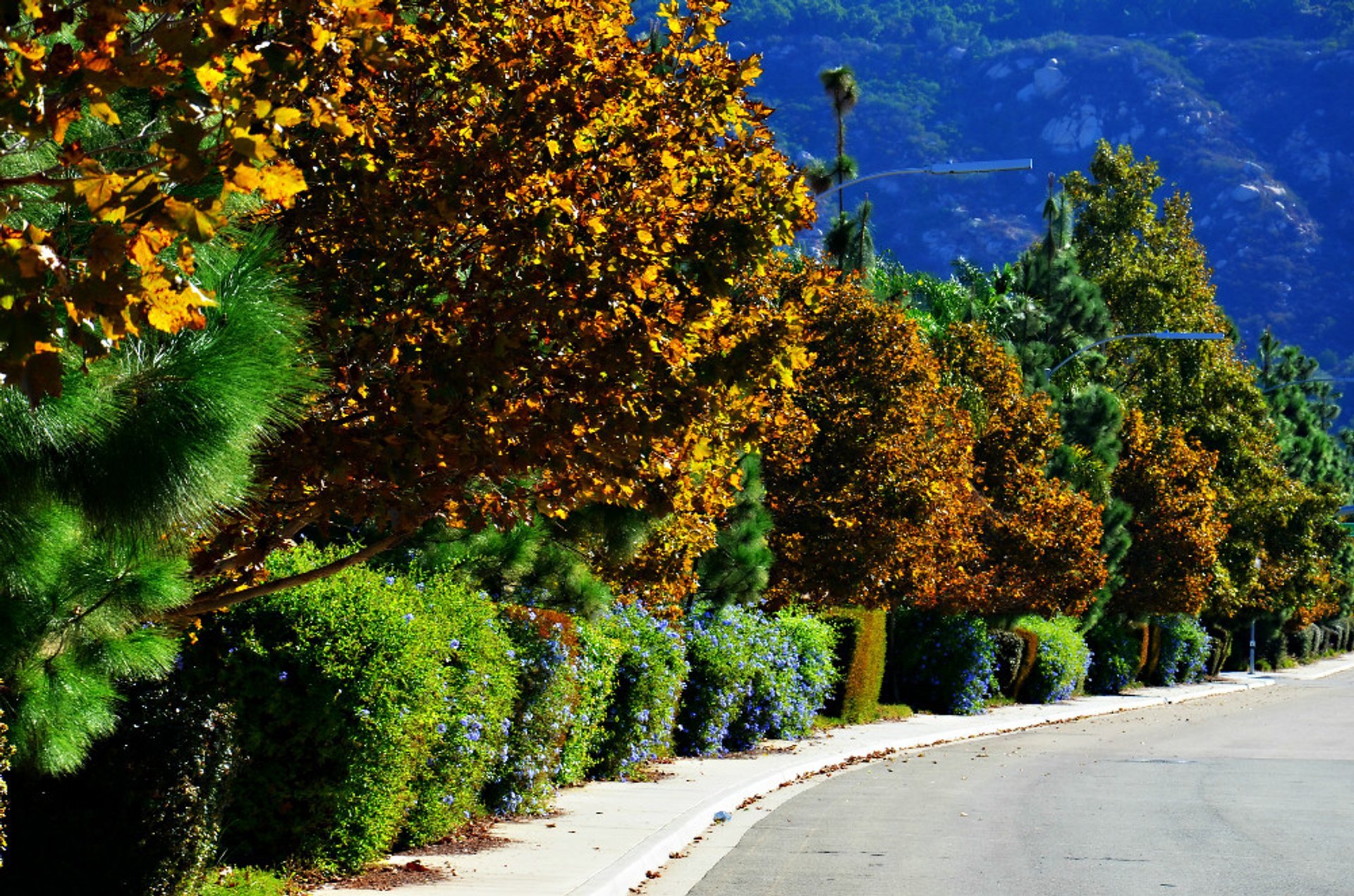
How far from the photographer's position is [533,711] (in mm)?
12758

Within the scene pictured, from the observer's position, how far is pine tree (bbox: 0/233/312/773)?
513cm

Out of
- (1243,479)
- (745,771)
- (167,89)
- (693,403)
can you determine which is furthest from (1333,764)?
(1243,479)

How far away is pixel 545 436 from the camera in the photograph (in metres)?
8.05

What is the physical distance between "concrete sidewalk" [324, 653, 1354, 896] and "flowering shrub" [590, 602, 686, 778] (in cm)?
27

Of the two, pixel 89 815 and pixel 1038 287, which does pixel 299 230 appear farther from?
pixel 1038 287

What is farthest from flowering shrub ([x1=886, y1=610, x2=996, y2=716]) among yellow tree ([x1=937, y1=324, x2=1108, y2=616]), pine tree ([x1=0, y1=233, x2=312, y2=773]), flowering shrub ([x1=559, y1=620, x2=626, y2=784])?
pine tree ([x1=0, y1=233, x2=312, y2=773])

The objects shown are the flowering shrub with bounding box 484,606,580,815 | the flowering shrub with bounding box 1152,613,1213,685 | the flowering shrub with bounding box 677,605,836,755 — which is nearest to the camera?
the flowering shrub with bounding box 484,606,580,815

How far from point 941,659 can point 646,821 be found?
17.4 metres

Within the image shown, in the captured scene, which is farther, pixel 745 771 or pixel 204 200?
pixel 745 771

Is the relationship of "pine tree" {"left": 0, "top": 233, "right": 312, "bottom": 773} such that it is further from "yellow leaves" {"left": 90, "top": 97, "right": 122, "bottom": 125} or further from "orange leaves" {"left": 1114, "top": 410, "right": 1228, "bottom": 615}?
"orange leaves" {"left": 1114, "top": 410, "right": 1228, "bottom": 615}

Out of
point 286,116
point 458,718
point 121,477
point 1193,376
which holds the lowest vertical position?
point 458,718

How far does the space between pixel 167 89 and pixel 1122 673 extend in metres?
38.6

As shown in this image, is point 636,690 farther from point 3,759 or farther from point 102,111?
point 102,111

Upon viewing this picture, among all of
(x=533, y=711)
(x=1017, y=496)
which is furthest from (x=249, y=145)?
(x=1017, y=496)
